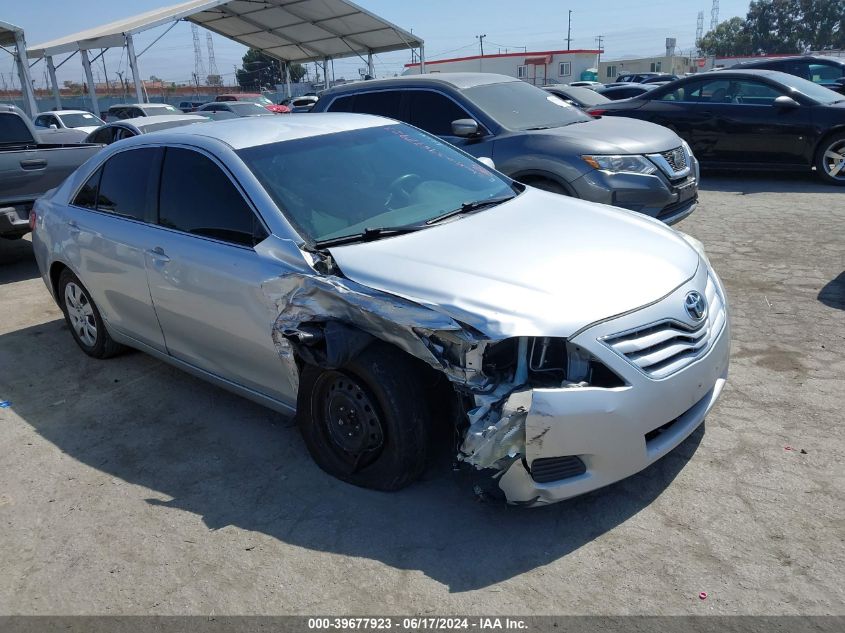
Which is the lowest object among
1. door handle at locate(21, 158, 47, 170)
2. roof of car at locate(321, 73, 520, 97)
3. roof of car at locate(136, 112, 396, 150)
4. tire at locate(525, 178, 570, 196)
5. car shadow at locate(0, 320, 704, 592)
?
car shadow at locate(0, 320, 704, 592)

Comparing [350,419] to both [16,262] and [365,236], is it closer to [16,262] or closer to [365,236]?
[365,236]

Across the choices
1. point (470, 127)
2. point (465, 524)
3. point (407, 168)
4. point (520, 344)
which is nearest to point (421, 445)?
point (465, 524)

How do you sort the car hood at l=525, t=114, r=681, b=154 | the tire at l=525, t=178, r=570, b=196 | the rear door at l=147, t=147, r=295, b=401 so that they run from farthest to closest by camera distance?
the tire at l=525, t=178, r=570, b=196 → the car hood at l=525, t=114, r=681, b=154 → the rear door at l=147, t=147, r=295, b=401

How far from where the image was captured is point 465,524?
3127 mm

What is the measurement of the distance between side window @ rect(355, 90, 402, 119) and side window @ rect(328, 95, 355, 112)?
0.10 metres

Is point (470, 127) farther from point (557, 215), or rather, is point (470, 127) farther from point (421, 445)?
point (421, 445)

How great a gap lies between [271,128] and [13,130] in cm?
724

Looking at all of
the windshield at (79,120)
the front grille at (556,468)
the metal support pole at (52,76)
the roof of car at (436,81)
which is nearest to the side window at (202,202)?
the front grille at (556,468)

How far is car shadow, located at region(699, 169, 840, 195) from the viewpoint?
32.3 feet

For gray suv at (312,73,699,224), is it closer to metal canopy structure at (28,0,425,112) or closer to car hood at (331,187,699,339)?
car hood at (331,187,699,339)

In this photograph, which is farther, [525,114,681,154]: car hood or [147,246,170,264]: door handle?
[525,114,681,154]: car hood

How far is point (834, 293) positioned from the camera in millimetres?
5605

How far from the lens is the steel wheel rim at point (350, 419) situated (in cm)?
320

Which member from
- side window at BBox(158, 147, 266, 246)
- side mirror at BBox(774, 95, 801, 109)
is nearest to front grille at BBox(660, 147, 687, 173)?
side mirror at BBox(774, 95, 801, 109)
